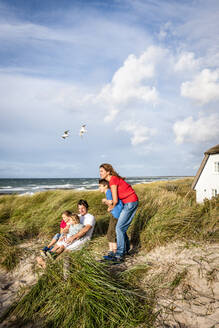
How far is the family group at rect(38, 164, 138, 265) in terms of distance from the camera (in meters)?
4.06

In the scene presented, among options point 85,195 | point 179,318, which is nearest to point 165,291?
point 179,318

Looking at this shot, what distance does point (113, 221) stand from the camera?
4352 mm

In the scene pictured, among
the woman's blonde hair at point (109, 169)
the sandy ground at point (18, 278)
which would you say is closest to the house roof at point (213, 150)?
the woman's blonde hair at point (109, 169)

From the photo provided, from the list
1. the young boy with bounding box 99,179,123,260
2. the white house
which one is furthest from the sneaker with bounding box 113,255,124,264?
the white house

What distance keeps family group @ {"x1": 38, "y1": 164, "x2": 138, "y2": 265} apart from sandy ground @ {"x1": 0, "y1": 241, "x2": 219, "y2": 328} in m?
0.31

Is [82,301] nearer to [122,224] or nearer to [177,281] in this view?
[177,281]

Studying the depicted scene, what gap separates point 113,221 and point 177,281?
1.51 metres

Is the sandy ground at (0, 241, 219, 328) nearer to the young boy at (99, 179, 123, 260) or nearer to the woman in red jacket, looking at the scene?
the woman in red jacket

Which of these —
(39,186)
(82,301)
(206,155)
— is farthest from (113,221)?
(39,186)

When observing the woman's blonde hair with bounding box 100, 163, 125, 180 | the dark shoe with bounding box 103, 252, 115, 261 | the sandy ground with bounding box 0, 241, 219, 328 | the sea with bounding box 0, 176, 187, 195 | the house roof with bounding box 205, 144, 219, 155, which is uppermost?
the house roof with bounding box 205, 144, 219, 155

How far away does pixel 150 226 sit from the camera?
457 centimetres

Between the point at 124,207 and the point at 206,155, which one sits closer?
the point at 124,207

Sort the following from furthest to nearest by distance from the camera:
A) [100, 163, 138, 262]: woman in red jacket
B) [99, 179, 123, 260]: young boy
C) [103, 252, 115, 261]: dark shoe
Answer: [99, 179, 123, 260]: young boy, [100, 163, 138, 262]: woman in red jacket, [103, 252, 115, 261]: dark shoe

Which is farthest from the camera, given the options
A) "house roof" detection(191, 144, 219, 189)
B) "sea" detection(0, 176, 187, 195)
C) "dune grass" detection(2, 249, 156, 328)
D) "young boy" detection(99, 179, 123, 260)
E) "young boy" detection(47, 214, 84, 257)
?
"sea" detection(0, 176, 187, 195)
